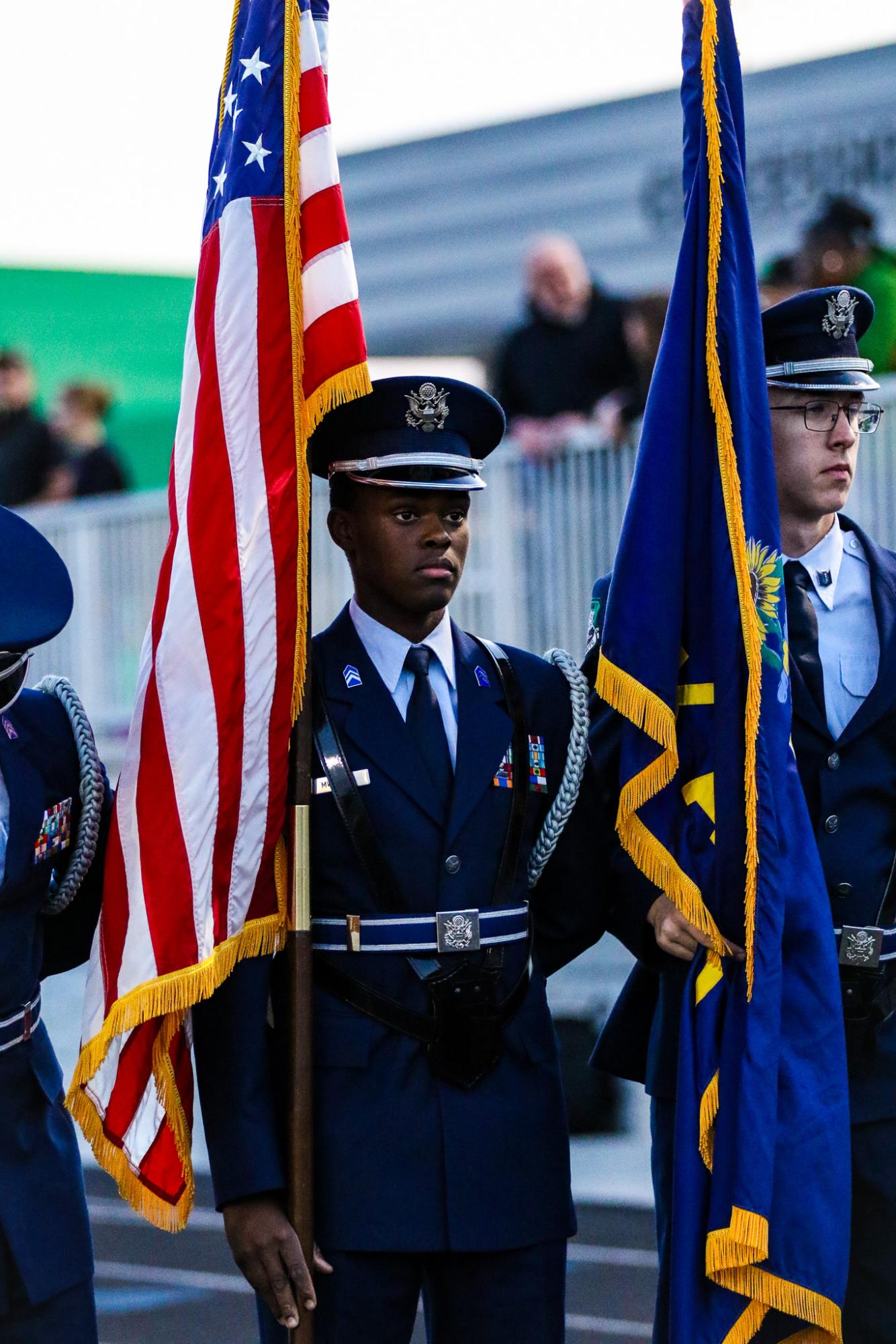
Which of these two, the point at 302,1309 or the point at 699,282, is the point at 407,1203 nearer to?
the point at 302,1309

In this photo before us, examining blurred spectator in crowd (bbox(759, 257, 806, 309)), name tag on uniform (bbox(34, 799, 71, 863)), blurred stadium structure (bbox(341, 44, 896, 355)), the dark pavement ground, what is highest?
blurred stadium structure (bbox(341, 44, 896, 355))

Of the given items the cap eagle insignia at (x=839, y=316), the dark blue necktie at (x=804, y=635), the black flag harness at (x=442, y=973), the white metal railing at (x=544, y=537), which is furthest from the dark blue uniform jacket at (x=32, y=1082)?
the white metal railing at (x=544, y=537)

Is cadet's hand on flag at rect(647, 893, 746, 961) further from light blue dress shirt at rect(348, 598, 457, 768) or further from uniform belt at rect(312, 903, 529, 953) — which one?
light blue dress shirt at rect(348, 598, 457, 768)

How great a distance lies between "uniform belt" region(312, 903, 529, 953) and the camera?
11.0ft

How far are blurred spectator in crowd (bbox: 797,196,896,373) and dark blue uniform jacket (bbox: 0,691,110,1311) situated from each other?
5.16 m

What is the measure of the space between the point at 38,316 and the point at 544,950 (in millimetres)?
13263

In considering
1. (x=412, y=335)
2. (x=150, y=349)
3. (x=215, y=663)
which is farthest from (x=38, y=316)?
(x=215, y=663)

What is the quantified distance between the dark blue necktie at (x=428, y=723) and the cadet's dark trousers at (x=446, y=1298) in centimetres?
79

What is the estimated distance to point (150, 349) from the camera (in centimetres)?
1597

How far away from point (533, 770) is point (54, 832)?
873mm

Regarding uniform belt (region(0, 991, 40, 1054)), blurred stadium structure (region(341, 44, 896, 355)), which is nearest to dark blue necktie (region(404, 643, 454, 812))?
uniform belt (region(0, 991, 40, 1054))

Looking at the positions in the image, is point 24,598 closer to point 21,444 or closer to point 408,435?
point 408,435

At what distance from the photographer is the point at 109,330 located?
52.7 ft

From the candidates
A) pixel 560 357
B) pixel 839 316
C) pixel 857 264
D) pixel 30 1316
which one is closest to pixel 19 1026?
pixel 30 1316
